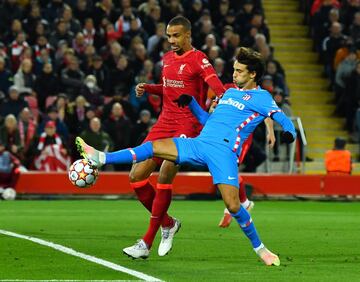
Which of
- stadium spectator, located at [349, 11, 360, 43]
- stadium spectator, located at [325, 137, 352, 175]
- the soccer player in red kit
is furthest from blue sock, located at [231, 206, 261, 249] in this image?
stadium spectator, located at [349, 11, 360, 43]

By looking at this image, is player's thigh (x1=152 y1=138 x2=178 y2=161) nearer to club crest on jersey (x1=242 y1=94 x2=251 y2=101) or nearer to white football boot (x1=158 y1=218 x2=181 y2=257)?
club crest on jersey (x1=242 y1=94 x2=251 y2=101)

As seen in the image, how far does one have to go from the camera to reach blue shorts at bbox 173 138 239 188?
1109cm

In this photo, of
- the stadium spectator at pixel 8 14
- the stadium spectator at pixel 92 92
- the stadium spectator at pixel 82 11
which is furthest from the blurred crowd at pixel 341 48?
the stadium spectator at pixel 8 14

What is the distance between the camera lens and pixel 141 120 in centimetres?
2516

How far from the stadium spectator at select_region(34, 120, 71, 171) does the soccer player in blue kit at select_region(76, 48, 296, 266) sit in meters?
12.7

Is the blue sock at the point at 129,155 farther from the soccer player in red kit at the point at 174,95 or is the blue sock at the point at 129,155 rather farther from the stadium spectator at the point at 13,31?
the stadium spectator at the point at 13,31

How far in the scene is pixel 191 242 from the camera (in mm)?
13633

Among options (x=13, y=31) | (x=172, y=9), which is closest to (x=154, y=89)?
(x=13, y=31)

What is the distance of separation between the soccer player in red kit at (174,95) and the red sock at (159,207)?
0.04 feet

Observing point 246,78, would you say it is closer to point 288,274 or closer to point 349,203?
point 288,274

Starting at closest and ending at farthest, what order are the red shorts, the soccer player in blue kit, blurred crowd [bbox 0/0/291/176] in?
the soccer player in blue kit
the red shorts
blurred crowd [bbox 0/0/291/176]

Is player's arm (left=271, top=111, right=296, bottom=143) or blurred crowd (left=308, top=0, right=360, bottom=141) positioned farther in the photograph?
blurred crowd (left=308, top=0, right=360, bottom=141)

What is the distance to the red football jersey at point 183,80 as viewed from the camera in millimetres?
12680

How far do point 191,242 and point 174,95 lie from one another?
185 cm
